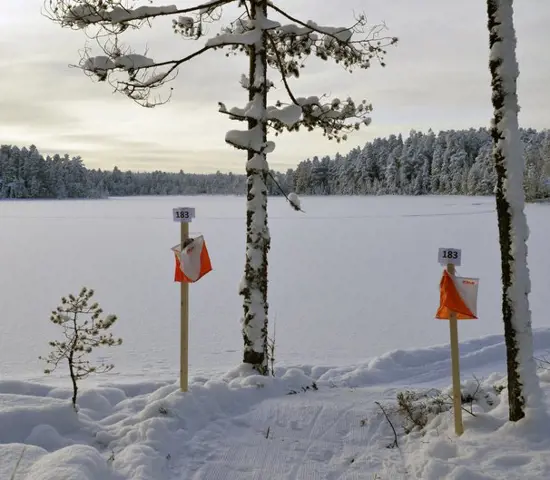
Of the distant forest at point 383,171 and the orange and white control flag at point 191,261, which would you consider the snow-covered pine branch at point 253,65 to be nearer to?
the orange and white control flag at point 191,261

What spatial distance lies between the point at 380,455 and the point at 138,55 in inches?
171

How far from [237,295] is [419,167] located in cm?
8168

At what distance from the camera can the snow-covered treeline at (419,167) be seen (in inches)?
2891

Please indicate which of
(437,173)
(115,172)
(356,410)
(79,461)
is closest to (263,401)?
(356,410)

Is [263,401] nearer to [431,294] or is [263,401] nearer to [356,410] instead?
[356,410]

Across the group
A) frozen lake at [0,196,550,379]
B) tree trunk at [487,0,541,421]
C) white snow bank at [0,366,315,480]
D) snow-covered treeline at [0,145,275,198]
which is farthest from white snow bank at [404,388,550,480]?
snow-covered treeline at [0,145,275,198]

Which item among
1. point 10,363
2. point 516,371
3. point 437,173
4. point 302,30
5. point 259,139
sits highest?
point 437,173

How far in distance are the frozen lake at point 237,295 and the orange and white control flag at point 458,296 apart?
12.7 feet

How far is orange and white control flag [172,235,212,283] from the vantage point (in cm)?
507

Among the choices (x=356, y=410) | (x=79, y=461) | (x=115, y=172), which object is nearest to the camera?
(x=79, y=461)

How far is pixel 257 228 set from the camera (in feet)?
19.2

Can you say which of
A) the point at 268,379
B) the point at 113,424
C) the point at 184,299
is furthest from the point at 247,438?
the point at 184,299

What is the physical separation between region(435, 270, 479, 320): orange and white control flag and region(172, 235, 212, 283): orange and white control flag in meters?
2.12

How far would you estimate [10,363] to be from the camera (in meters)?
7.59
